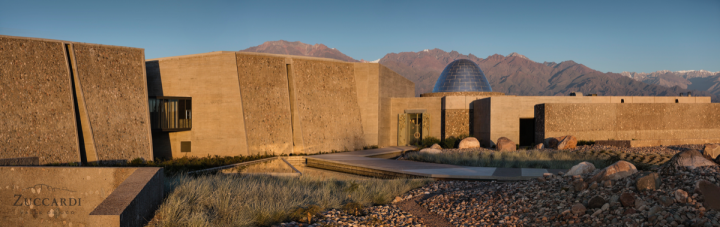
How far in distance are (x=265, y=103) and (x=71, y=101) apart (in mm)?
7097

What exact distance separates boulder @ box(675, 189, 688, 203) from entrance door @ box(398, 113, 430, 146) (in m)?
18.5

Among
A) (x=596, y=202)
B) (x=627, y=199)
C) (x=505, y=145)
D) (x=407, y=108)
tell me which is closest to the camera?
(x=627, y=199)

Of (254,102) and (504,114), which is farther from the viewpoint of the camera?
(504,114)

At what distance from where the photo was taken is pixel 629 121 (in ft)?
67.5

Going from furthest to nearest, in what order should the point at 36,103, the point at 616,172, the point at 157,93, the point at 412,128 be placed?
the point at 412,128 < the point at 157,93 < the point at 36,103 < the point at 616,172

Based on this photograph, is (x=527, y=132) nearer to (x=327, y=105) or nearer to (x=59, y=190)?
(x=327, y=105)

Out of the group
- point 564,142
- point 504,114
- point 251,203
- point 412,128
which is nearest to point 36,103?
point 251,203

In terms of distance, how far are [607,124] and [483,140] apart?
20.0ft

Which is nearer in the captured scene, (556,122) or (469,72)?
(556,122)

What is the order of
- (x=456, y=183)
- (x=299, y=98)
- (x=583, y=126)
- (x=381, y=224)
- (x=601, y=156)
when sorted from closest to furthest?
1. (x=381, y=224)
2. (x=456, y=183)
3. (x=601, y=156)
4. (x=299, y=98)
5. (x=583, y=126)

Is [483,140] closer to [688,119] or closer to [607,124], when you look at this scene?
[607,124]

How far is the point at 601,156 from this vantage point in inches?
573

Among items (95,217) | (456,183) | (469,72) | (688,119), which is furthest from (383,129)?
(95,217)

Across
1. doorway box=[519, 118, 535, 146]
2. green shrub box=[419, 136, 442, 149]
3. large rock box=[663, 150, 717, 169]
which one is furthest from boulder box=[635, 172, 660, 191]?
doorway box=[519, 118, 535, 146]
